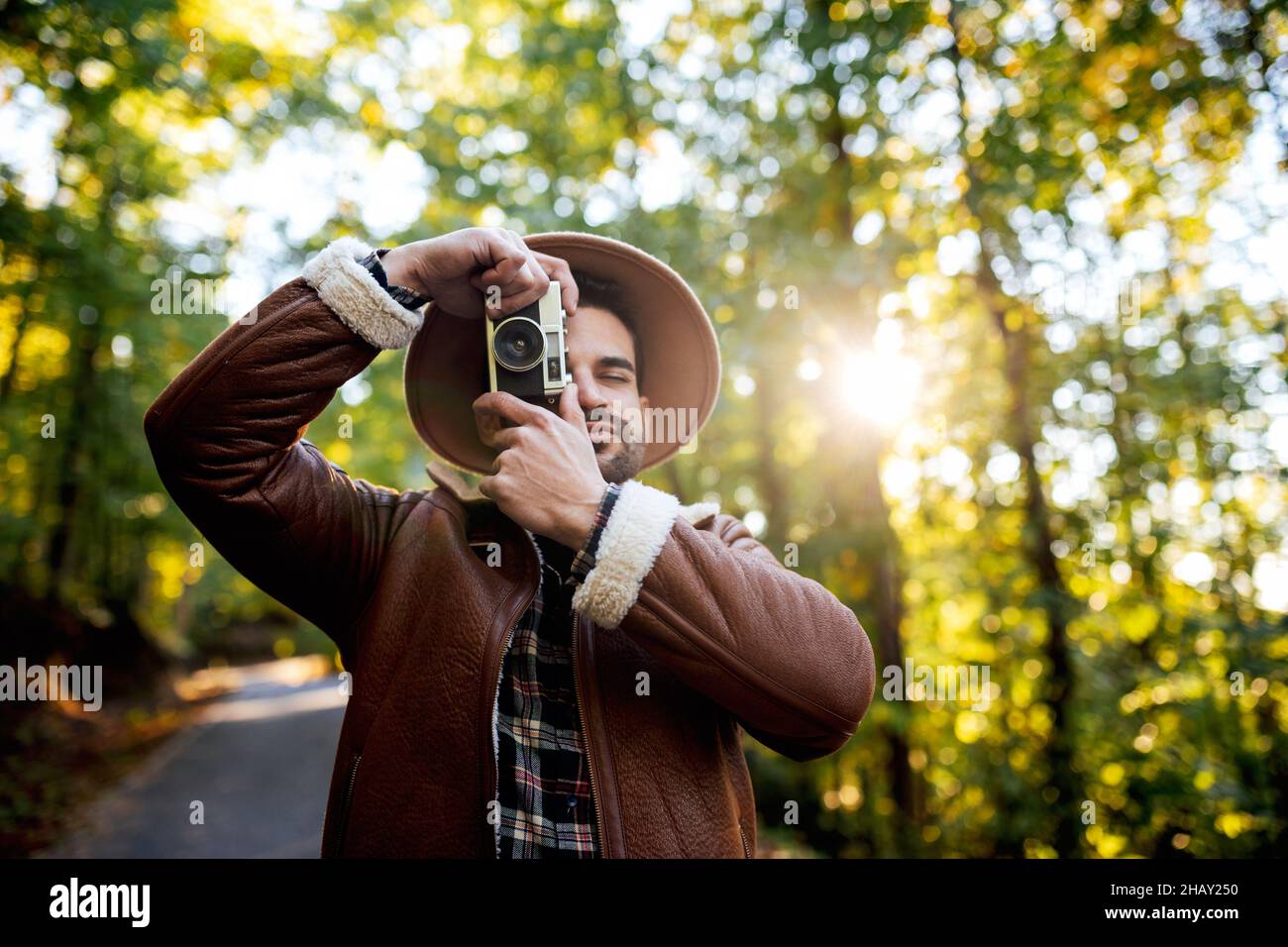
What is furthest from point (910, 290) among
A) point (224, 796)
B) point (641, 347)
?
point (224, 796)

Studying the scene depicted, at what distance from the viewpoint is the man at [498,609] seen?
53.2 inches

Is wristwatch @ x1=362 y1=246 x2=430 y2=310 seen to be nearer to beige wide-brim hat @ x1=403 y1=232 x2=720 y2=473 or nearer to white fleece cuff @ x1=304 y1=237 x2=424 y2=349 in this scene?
white fleece cuff @ x1=304 y1=237 x2=424 y2=349

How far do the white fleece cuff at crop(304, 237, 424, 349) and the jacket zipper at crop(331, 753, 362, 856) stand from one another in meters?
0.85

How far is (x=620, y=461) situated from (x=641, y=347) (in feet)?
1.59

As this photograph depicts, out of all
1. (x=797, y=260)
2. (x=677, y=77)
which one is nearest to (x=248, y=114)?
(x=677, y=77)

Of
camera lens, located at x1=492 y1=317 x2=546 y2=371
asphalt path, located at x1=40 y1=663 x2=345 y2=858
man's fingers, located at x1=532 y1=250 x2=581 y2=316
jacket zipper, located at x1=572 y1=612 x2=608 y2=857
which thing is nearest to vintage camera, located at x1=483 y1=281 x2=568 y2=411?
camera lens, located at x1=492 y1=317 x2=546 y2=371

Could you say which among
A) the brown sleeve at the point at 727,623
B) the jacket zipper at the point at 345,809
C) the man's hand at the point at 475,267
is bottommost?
the jacket zipper at the point at 345,809

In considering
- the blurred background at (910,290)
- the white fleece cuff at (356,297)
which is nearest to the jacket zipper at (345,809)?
the white fleece cuff at (356,297)

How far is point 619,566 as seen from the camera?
4.29ft

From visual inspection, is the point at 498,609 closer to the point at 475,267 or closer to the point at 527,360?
the point at 527,360

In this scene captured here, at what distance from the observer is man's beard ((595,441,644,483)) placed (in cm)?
173

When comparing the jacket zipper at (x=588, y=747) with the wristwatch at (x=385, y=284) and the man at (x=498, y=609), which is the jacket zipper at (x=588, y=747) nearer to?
the man at (x=498, y=609)

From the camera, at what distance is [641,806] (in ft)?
4.69
